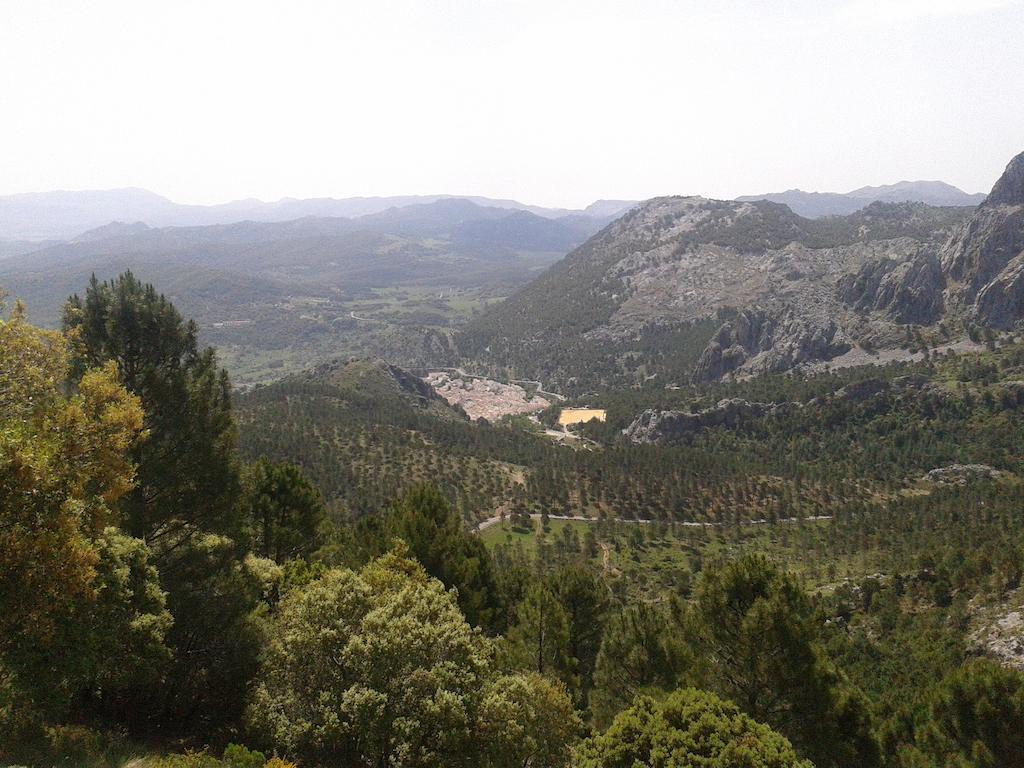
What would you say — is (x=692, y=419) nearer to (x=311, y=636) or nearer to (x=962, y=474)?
(x=962, y=474)

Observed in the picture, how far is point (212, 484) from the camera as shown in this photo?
26.5 m

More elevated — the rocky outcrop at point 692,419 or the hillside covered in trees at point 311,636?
the hillside covered in trees at point 311,636

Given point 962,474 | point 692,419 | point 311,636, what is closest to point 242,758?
point 311,636

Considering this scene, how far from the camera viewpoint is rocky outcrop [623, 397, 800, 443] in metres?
189

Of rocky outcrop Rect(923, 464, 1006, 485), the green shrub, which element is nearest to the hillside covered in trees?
the green shrub

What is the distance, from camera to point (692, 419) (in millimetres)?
191500

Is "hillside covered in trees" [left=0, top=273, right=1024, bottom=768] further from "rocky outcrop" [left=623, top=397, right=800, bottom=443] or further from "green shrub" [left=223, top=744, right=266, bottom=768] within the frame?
"rocky outcrop" [left=623, top=397, right=800, bottom=443]

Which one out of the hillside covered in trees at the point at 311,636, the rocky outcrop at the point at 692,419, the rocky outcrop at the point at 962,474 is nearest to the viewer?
the hillside covered in trees at the point at 311,636

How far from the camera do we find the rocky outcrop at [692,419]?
620ft

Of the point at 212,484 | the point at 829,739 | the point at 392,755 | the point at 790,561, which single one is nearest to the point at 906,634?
the point at 790,561

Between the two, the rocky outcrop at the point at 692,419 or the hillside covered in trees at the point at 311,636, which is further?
the rocky outcrop at the point at 692,419

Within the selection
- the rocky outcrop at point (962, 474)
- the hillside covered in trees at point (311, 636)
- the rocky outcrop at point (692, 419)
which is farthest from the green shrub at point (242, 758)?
the rocky outcrop at point (692, 419)

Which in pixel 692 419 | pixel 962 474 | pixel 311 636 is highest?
pixel 311 636

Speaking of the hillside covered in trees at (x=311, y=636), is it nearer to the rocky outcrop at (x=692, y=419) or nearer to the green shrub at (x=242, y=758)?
the green shrub at (x=242, y=758)
